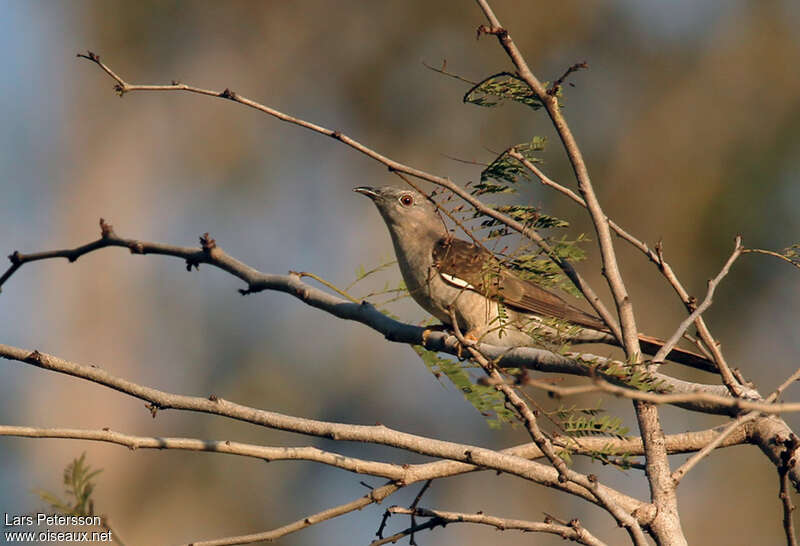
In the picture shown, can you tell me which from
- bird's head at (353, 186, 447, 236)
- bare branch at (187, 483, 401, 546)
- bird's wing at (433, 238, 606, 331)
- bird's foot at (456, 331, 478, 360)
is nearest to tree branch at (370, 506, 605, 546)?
bare branch at (187, 483, 401, 546)

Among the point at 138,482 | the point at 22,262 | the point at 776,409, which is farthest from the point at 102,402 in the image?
the point at 776,409

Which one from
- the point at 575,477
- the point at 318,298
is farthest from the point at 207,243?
the point at 575,477

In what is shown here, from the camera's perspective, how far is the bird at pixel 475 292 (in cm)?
294

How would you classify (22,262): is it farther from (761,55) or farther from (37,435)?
(761,55)

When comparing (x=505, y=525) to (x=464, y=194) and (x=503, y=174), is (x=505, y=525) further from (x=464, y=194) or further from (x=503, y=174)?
(x=503, y=174)

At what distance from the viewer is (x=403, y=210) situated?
5562 mm

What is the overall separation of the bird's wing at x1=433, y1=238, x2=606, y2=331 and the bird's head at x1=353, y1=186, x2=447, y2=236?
494 millimetres

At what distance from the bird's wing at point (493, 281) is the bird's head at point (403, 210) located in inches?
19.5

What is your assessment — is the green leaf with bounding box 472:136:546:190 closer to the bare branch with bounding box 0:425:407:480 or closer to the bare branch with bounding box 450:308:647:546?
the bare branch with bounding box 450:308:647:546

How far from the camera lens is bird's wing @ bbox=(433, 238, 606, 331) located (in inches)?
115

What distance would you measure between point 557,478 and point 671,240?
13610 mm

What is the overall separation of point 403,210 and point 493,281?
254 cm

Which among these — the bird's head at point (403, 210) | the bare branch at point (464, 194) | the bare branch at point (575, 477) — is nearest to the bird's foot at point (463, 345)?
the bare branch at point (575, 477)

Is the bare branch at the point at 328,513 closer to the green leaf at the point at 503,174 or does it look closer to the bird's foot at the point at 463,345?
the bird's foot at the point at 463,345
